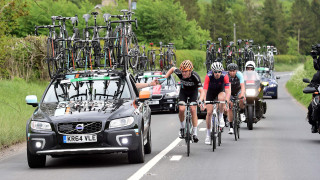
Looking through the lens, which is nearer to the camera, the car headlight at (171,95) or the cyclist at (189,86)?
the cyclist at (189,86)

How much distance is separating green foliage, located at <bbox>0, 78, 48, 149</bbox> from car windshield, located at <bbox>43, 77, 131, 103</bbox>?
113 inches

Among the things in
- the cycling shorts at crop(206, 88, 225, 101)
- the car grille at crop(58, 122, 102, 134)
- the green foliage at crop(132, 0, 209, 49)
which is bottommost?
the car grille at crop(58, 122, 102, 134)

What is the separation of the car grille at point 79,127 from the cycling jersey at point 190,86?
286cm

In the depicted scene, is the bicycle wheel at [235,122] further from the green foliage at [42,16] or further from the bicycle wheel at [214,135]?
the green foliage at [42,16]

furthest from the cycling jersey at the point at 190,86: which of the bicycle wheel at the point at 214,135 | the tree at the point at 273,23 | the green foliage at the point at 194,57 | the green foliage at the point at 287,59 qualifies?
the tree at the point at 273,23

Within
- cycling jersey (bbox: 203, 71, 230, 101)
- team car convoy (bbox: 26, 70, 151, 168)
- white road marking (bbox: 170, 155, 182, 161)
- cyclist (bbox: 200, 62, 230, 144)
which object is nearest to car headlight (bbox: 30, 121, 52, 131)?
team car convoy (bbox: 26, 70, 151, 168)

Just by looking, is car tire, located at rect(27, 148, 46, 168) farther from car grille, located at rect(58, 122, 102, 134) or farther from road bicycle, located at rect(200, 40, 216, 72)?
road bicycle, located at rect(200, 40, 216, 72)

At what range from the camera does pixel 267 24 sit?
539 ft

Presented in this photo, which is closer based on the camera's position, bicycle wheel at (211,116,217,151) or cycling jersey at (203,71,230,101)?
bicycle wheel at (211,116,217,151)

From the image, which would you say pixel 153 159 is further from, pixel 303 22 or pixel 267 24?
pixel 303 22

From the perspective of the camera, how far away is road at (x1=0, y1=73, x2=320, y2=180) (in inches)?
445

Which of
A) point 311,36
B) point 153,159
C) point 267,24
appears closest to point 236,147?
point 153,159

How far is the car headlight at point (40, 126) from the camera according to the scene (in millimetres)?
12016

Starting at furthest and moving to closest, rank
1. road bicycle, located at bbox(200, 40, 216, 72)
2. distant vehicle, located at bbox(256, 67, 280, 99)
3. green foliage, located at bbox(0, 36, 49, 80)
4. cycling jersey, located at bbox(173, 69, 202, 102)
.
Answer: road bicycle, located at bbox(200, 40, 216, 72), distant vehicle, located at bbox(256, 67, 280, 99), green foliage, located at bbox(0, 36, 49, 80), cycling jersey, located at bbox(173, 69, 202, 102)
